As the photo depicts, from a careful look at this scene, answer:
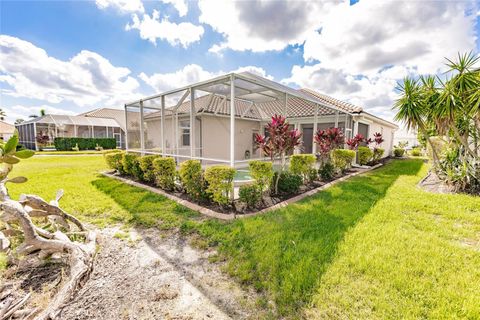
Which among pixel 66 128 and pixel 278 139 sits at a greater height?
pixel 66 128

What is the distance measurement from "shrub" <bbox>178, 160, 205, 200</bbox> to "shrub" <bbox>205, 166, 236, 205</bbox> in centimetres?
60

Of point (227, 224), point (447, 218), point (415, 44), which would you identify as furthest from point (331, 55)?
point (227, 224)

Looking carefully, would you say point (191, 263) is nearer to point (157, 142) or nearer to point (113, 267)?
point (113, 267)

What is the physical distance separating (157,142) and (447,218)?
1170 centimetres

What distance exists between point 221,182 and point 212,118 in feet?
25.7

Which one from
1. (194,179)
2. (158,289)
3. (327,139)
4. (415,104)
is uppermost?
(415,104)

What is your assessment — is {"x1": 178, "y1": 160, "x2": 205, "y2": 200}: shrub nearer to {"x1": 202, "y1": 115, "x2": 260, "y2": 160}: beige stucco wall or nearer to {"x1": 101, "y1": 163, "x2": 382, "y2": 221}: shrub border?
{"x1": 101, "y1": 163, "x2": 382, "y2": 221}: shrub border

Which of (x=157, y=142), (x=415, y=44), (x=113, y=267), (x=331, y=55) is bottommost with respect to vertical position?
(x=113, y=267)

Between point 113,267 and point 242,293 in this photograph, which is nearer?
point 242,293

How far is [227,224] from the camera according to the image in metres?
4.50

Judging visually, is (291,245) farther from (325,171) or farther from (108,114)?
(108,114)

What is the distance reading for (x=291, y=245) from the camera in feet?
11.7

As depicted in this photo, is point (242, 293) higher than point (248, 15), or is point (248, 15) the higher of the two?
point (248, 15)

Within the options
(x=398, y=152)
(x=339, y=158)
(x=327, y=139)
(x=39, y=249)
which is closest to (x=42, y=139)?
(x=39, y=249)
